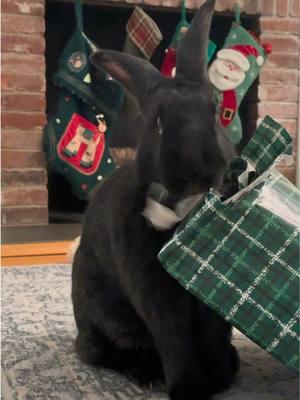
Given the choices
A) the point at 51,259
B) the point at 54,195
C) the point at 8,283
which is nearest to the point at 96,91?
the point at 54,195

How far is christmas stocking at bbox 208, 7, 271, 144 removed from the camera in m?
2.63

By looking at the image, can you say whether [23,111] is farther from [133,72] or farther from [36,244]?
[133,72]

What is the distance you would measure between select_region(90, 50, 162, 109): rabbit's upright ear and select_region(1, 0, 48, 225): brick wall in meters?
1.71

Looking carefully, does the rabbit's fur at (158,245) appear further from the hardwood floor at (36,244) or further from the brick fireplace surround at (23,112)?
the brick fireplace surround at (23,112)

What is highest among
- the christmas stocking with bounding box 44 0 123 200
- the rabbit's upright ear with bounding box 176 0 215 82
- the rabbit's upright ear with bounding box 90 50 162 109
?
the rabbit's upright ear with bounding box 176 0 215 82

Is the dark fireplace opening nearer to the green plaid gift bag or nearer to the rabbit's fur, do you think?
the rabbit's fur

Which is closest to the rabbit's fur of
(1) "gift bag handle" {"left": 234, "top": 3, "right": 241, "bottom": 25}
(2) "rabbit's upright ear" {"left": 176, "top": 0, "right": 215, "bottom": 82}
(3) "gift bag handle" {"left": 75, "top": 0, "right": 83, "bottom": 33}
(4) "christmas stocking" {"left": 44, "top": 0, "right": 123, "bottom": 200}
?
(2) "rabbit's upright ear" {"left": 176, "top": 0, "right": 215, "bottom": 82}

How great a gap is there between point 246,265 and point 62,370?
1.27 feet

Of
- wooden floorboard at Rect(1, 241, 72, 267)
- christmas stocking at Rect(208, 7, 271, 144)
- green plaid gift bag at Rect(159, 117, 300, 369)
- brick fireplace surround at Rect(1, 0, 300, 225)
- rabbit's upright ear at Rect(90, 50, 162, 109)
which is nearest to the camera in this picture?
green plaid gift bag at Rect(159, 117, 300, 369)

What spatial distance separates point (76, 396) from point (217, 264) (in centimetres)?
30

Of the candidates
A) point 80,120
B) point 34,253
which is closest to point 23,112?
point 80,120

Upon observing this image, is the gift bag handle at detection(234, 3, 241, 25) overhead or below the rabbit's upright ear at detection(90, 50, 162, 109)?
below

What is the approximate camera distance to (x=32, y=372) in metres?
0.96

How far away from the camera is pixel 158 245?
83 cm
